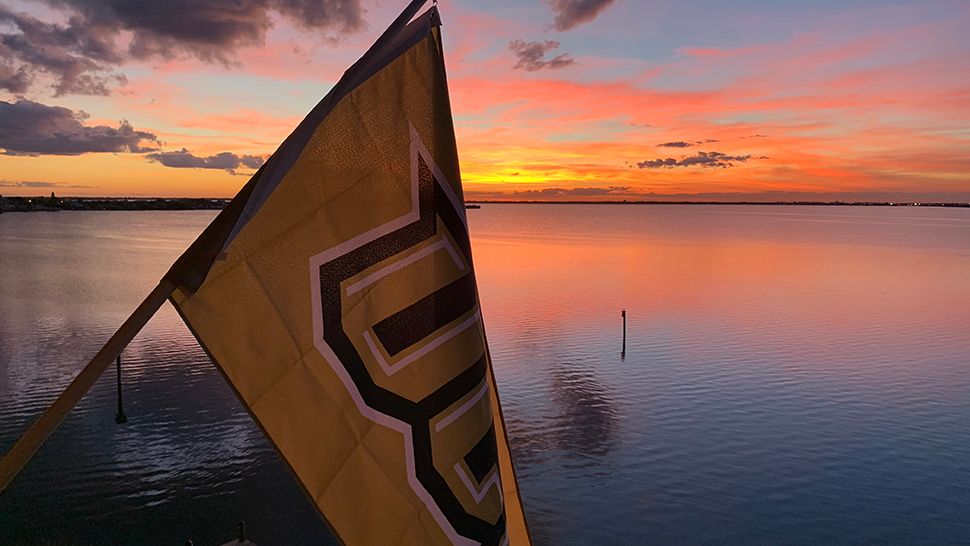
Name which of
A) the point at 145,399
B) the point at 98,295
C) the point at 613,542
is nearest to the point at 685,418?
the point at 613,542

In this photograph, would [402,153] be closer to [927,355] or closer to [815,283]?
[927,355]

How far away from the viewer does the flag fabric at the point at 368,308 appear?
11.1ft


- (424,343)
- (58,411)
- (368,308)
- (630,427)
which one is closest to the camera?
(58,411)

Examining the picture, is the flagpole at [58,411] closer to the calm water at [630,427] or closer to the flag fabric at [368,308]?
the flag fabric at [368,308]

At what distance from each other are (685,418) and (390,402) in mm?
45037

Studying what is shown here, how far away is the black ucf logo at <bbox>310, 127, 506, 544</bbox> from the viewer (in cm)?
387

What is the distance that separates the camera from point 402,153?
13.8ft

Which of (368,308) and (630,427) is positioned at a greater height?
(368,308)

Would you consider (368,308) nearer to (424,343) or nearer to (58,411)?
(424,343)

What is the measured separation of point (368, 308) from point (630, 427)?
43.1 metres

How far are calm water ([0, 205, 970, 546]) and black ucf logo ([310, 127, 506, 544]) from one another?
2650 cm

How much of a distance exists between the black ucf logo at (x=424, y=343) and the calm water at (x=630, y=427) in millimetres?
26501

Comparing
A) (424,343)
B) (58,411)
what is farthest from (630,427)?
(58,411)

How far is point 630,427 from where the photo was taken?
4419 cm
